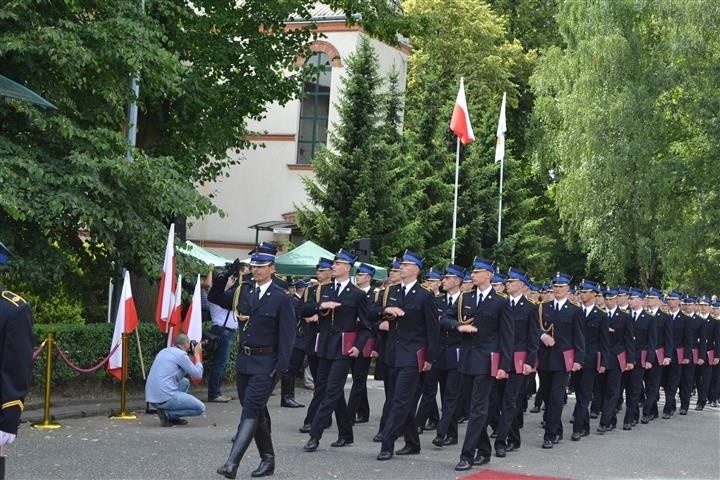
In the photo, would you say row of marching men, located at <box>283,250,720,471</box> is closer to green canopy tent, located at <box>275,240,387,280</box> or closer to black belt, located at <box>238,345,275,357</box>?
black belt, located at <box>238,345,275,357</box>

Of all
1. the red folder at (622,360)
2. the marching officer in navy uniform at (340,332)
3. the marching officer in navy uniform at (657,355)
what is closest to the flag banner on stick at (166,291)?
the marching officer in navy uniform at (340,332)

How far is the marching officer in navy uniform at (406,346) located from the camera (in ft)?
41.0

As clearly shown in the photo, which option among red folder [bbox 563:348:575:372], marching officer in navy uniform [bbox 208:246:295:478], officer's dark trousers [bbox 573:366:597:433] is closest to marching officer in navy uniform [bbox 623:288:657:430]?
officer's dark trousers [bbox 573:366:597:433]

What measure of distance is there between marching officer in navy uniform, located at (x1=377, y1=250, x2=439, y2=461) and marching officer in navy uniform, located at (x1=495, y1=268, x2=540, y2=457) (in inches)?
41.5

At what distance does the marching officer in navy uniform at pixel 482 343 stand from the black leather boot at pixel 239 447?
2727mm

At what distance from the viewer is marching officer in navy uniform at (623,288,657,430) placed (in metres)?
17.9

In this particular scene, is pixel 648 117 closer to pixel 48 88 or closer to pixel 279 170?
pixel 279 170

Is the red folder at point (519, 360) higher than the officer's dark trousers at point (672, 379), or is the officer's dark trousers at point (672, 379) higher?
the red folder at point (519, 360)

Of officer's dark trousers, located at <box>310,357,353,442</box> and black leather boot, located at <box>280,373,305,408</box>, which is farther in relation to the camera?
black leather boot, located at <box>280,373,305,408</box>

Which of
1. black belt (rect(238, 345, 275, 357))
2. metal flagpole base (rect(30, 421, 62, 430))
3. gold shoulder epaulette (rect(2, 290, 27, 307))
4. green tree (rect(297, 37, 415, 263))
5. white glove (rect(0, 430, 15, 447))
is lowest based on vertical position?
metal flagpole base (rect(30, 421, 62, 430))

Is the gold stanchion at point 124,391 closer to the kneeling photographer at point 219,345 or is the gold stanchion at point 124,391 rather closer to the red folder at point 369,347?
the kneeling photographer at point 219,345

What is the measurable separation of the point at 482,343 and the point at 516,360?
4.05ft

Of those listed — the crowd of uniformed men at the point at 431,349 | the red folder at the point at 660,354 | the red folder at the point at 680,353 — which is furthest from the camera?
the red folder at the point at 680,353

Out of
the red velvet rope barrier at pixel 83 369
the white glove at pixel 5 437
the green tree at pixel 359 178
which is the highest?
the green tree at pixel 359 178
